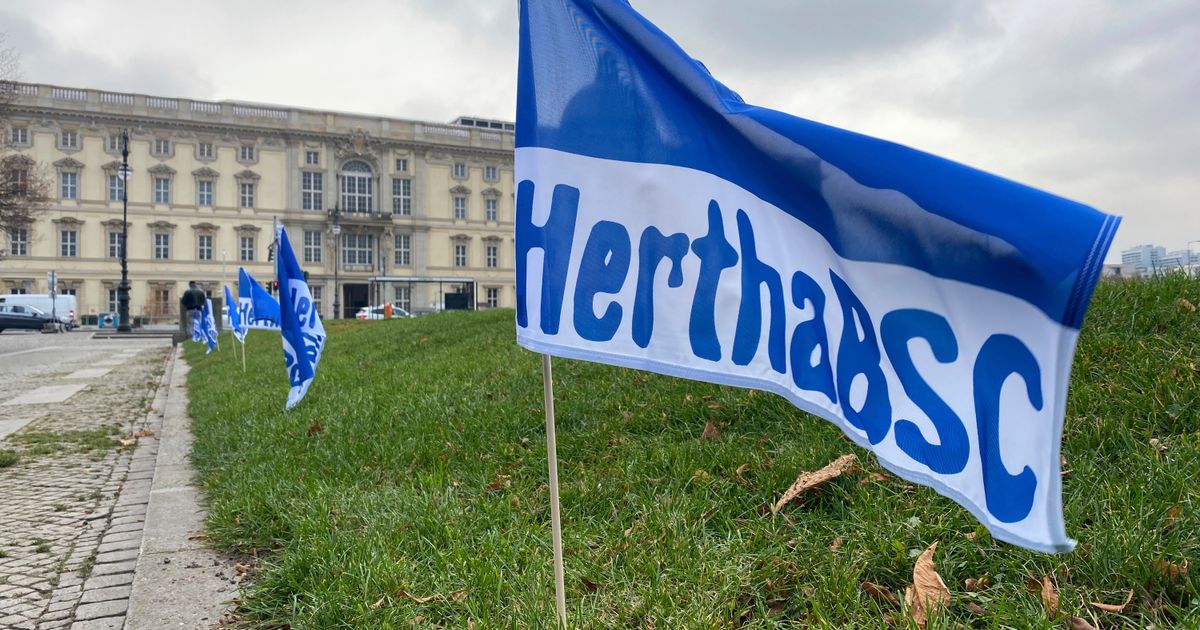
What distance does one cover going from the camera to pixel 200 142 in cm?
6297

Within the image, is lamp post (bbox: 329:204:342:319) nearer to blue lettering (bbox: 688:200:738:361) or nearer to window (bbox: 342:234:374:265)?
window (bbox: 342:234:374:265)

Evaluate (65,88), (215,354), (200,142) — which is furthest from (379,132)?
(215,354)

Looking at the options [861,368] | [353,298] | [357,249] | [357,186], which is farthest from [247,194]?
[861,368]

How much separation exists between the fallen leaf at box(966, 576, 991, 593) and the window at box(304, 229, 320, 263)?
2689 inches

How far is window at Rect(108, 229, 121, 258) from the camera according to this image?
60.2 meters

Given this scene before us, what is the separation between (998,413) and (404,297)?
6774 cm

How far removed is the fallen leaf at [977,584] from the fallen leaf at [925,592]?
0.07 metres

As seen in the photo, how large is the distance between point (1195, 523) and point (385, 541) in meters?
2.95

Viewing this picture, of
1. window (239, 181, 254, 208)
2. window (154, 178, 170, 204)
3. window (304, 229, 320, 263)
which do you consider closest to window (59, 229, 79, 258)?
window (154, 178, 170, 204)

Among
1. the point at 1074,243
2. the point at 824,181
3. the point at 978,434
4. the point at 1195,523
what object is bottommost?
the point at 1195,523

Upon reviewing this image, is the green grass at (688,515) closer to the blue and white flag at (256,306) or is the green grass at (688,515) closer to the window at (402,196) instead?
the blue and white flag at (256,306)

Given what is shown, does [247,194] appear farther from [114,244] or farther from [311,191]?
[114,244]

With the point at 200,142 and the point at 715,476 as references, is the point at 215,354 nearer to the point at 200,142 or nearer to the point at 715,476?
the point at 715,476

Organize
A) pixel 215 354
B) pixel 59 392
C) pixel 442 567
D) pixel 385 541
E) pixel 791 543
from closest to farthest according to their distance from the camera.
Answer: pixel 791 543 → pixel 442 567 → pixel 385 541 → pixel 59 392 → pixel 215 354
